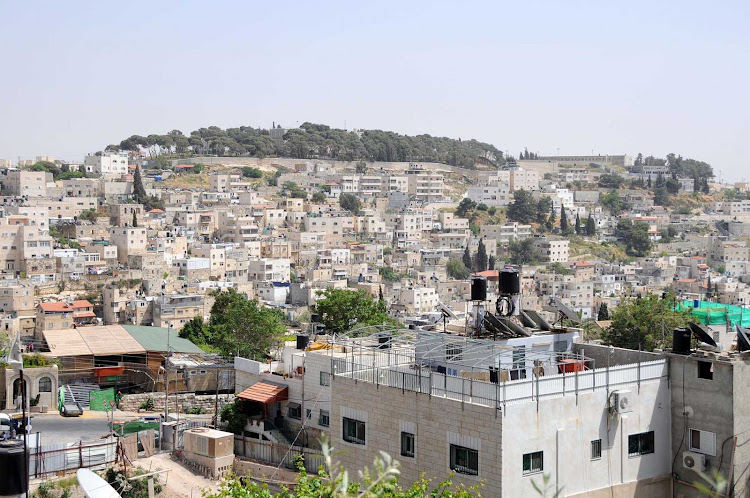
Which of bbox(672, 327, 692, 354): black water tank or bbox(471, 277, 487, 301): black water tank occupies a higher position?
bbox(471, 277, 487, 301): black water tank

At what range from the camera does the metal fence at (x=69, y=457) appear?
12688 millimetres

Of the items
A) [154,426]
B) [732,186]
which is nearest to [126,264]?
[154,426]

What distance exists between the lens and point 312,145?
9050 centimetres

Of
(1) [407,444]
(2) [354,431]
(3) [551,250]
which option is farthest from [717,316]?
(3) [551,250]

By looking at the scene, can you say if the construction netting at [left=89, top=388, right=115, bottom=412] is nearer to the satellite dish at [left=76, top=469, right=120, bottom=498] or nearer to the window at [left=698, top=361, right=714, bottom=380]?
the satellite dish at [left=76, top=469, right=120, bottom=498]

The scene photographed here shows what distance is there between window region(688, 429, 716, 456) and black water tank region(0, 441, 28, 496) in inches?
251

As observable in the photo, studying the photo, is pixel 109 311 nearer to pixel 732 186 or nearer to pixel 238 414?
pixel 238 414

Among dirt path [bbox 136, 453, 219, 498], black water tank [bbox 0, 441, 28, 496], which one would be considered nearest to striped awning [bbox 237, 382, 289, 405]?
dirt path [bbox 136, 453, 219, 498]

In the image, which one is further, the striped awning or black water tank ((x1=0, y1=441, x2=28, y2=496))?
the striped awning

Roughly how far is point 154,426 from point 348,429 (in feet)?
18.9

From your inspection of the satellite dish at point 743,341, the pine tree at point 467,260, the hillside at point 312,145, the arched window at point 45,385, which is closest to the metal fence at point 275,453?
the satellite dish at point 743,341

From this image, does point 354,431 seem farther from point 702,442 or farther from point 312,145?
point 312,145

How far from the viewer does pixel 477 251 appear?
65.7 meters

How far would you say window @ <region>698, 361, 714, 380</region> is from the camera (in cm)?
976
